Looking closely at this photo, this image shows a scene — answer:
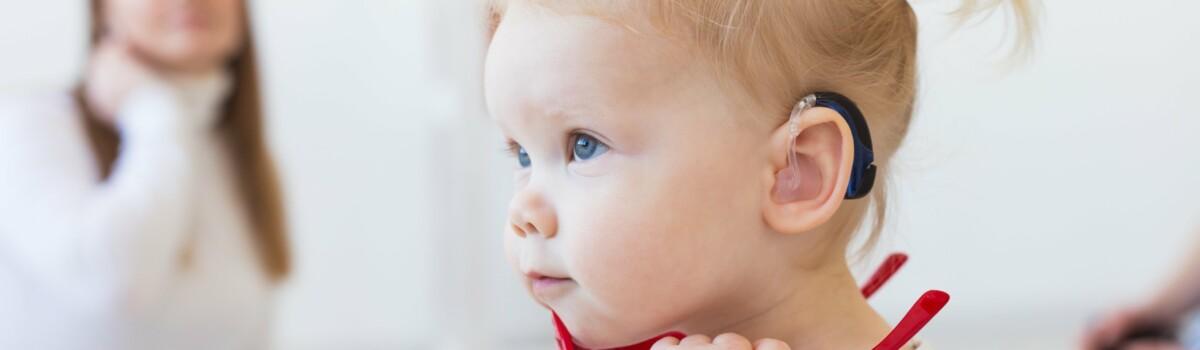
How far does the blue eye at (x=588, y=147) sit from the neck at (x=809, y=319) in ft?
0.45

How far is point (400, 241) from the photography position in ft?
9.61

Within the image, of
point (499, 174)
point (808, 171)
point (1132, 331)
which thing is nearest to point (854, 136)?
point (808, 171)

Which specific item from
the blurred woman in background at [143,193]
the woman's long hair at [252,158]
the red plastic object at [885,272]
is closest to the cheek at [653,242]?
the red plastic object at [885,272]

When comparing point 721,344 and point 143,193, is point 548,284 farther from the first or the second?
point 143,193

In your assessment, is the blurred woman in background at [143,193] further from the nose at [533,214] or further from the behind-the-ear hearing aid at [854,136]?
the behind-the-ear hearing aid at [854,136]

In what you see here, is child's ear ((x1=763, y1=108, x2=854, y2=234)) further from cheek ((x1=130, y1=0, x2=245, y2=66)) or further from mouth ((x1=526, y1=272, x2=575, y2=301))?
cheek ((x1=130, y1=0, x2=245, y2=66))

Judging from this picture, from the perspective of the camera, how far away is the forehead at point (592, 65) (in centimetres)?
73

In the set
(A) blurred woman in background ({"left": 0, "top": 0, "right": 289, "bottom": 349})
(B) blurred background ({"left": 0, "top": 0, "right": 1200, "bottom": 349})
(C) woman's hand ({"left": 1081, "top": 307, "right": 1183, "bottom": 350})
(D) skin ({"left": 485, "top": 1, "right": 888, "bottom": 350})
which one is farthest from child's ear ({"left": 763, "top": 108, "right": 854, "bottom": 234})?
(B) blurred background ({"left": 0, "top": 0, "right": 1200, "bottom": 349})

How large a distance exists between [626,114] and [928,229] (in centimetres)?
210

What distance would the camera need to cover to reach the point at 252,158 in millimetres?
2123

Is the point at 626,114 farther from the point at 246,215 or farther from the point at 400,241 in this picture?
the point at 400,241

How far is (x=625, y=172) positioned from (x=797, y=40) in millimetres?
123

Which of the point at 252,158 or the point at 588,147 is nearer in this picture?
the point at 588,147

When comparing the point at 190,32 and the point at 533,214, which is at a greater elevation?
the point at 190,32
